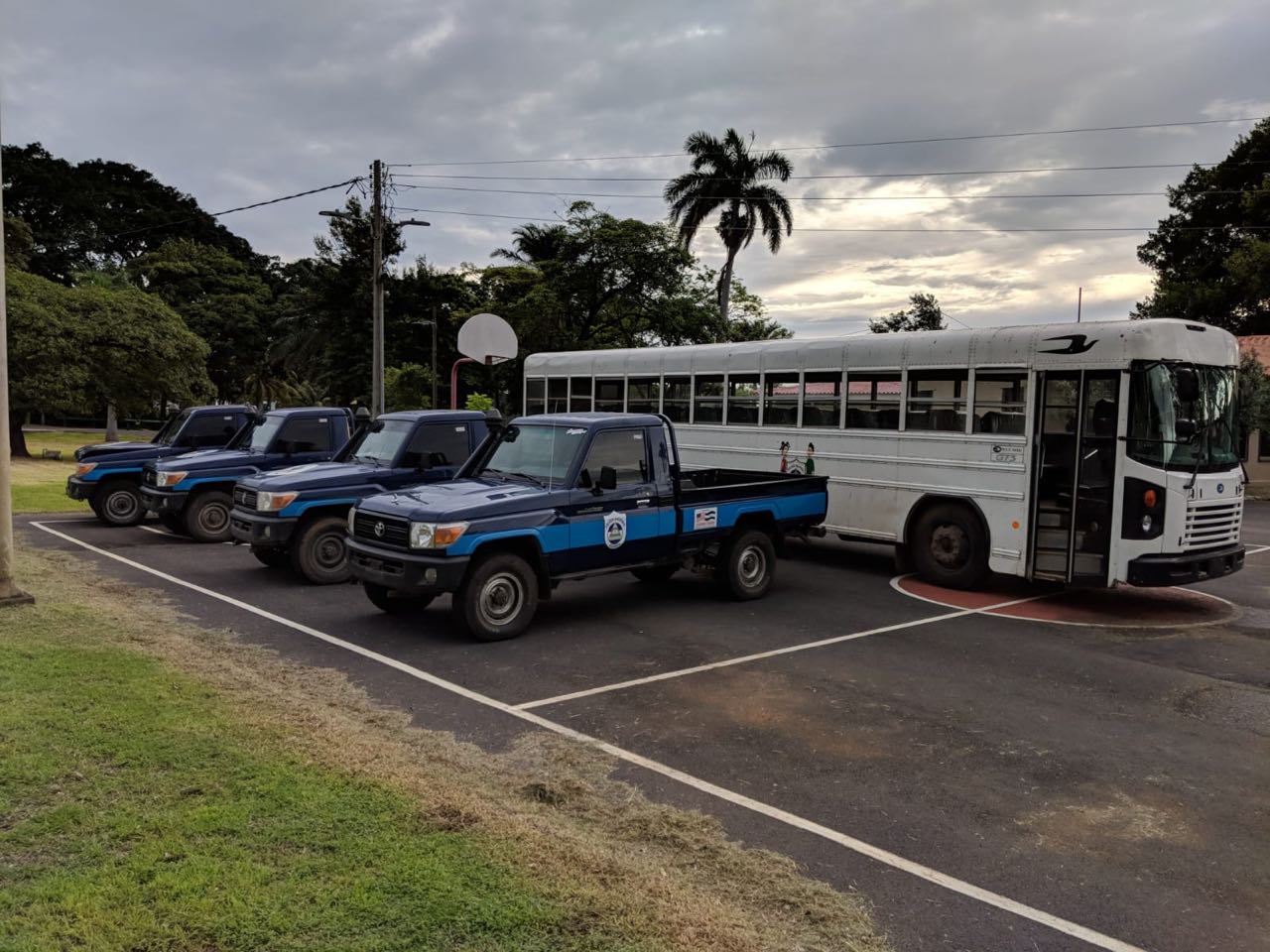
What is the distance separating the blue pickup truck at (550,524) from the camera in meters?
8.14

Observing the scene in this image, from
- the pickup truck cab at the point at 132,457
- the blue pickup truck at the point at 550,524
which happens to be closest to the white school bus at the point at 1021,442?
the blue pickup truck at the point at 550,524

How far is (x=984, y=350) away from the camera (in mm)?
10898

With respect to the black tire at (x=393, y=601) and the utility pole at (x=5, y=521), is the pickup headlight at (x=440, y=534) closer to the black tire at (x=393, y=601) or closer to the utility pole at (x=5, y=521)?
the black tire at (x=393, y=601)

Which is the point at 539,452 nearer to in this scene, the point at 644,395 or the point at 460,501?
the point at 460,501

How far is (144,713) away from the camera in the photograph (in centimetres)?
584

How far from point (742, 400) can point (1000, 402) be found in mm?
4217

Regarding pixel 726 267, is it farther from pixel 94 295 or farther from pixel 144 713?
pixel 144 713

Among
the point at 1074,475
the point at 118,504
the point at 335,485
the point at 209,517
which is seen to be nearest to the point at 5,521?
the point at 335,485

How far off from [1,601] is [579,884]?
7.68 metres

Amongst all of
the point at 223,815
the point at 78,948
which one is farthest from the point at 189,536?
the point at 78,948

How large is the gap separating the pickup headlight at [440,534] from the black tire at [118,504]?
1038 cm

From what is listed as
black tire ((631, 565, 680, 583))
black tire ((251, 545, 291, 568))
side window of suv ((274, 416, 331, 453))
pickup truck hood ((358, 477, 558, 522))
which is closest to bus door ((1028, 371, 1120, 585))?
black tire ((631, 565, 680, 583))

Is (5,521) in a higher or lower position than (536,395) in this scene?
Result: lower

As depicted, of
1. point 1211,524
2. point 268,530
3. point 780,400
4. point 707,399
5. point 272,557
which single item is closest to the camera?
point 1211,524
